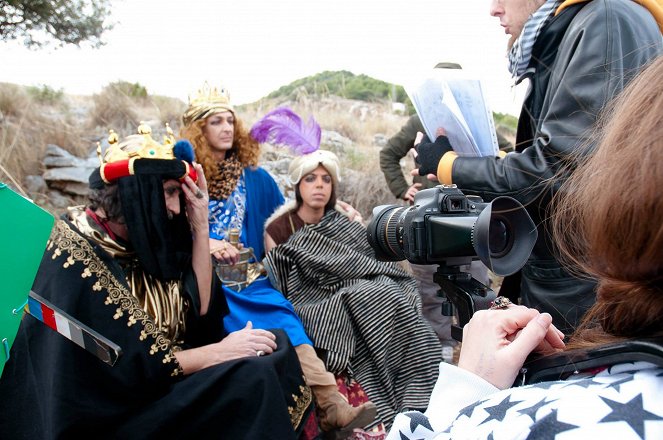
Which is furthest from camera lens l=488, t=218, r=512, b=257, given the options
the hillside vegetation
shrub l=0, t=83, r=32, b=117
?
shrub l=0, t=83, r=32, b=117

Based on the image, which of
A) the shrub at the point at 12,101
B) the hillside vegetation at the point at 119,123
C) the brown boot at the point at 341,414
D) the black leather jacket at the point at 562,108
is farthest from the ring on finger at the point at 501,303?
the shrub at the point at 12,101

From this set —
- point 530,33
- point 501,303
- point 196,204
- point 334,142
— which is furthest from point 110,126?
point 501,303

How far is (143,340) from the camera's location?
2.29m

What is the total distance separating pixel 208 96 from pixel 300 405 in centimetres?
260

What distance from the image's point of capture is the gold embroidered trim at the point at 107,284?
227 cm

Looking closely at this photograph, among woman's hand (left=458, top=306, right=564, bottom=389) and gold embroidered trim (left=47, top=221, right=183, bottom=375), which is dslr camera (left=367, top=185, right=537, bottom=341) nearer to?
woman's hand (left=458, top=306, right=564, bottom=389)

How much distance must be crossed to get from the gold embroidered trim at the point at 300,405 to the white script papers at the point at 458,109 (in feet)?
4.41

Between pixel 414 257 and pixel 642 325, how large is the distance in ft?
1.94

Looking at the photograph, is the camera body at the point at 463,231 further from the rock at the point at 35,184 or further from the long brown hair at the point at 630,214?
the rock at the point at 35,184

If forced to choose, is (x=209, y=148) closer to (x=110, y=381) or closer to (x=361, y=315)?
(x=361, y=315)

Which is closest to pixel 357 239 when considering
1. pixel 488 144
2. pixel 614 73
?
pixel 488 144

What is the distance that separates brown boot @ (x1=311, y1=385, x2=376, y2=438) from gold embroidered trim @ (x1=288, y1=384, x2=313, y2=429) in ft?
0.61

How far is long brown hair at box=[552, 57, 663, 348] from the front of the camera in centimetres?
68

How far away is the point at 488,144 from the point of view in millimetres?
2156
